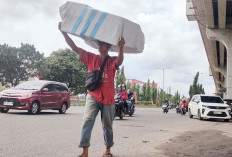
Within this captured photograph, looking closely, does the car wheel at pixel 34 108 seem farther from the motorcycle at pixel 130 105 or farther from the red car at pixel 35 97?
the motorcycle at pixel 130 105

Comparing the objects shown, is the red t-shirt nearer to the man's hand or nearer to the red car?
the man's hand

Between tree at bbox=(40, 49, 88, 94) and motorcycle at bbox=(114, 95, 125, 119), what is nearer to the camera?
motorcycle at bbox=(114, 95, 125, 119)

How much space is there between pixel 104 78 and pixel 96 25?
0.77 meters

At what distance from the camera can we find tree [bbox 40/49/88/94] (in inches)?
2228

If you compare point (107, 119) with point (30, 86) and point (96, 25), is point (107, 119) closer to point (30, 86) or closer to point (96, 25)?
point (96, 25)

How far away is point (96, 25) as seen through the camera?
14.5ft

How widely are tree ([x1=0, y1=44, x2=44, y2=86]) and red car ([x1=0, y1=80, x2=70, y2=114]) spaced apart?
3999 centimetres

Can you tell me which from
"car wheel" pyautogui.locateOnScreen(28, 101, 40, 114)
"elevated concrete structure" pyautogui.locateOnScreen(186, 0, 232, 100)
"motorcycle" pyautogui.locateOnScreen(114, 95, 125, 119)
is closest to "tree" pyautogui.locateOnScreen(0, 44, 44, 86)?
"elevated concrete structure" pyautogui.locateOnScreen(186, 0, 232, 100)

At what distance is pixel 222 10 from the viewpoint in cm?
2078

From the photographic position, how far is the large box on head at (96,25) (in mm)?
4344

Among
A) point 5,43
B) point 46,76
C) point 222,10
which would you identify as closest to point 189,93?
point 46,76

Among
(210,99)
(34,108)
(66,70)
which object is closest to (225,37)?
(210,99)

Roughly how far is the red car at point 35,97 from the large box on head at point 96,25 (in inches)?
371

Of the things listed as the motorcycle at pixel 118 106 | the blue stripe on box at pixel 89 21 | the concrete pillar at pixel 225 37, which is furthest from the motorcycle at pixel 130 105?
the blue stripe on box at pixel 89 21
